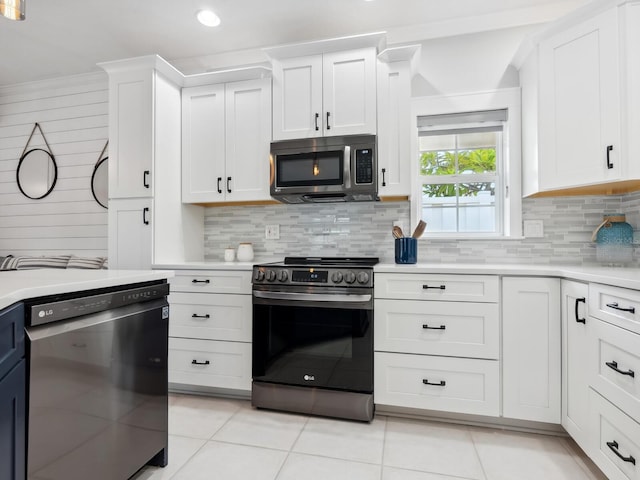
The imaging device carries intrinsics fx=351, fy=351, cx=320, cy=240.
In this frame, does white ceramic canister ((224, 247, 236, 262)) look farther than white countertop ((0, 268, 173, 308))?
Yes

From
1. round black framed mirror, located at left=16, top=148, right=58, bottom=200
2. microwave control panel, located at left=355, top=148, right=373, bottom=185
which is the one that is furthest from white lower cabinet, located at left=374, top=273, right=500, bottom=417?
round black framed mirror, located at left=16, top=148, right=58, bottom=200

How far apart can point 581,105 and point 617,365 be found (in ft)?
4.70

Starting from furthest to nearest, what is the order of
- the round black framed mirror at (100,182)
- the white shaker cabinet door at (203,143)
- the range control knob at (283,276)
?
the round black framed mirror at (100,182) → the white shaker cabinet door at (203,143) → the range control knob at (283,276)

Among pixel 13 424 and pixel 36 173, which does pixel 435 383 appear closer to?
pixel 13 424

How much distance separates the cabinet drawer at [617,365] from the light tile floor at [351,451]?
480mm

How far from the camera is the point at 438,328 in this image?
2.06 meters

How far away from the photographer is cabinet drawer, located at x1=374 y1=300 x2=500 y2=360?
2.01m

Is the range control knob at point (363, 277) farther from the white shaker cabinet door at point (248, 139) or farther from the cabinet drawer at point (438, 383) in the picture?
the white shaker cabinet door at point (248, 139)

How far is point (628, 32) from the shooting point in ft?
5.98

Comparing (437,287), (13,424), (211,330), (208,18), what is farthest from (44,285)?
(208,18)

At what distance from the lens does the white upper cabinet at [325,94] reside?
8.05 ft

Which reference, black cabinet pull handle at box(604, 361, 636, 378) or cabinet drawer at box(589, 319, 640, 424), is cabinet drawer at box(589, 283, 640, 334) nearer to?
cabinet drawer at box(589, 319, 640, 424)

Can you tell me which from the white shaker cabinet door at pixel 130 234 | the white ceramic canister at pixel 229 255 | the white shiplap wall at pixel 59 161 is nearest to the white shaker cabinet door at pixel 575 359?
the white ceramic canister at pixel 229 255

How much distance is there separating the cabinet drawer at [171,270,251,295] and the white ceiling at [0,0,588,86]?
1855mm
